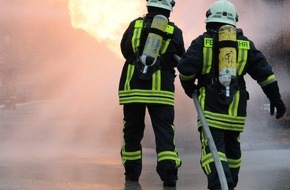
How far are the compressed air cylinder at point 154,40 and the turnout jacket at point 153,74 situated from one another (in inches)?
4.6

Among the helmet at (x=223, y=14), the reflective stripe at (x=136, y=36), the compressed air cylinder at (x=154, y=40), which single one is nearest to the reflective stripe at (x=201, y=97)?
the helmet at (x=223, y=14)

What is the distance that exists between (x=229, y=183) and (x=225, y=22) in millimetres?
1149

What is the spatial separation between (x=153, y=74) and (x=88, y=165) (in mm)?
1643

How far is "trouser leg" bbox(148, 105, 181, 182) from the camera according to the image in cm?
586

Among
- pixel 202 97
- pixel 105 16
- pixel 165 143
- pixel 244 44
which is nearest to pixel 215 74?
pixel 202 97

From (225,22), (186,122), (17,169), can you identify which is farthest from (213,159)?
(186,122)

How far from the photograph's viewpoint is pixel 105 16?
877cm

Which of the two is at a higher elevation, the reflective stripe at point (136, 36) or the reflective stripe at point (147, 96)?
the reflective stripe at point (136, 36)

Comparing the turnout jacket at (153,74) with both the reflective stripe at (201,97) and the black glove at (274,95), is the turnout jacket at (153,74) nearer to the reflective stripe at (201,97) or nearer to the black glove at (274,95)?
the reflective stripe at (201,97)

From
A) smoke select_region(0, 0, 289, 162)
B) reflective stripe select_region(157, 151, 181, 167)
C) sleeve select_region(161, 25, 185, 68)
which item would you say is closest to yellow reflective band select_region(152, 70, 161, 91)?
sleeve select_region(161, 25, 185, 68)

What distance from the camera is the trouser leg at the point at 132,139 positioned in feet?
19.9

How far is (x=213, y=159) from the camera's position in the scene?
493 cm

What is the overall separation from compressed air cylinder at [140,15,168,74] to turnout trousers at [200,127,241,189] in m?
0.87

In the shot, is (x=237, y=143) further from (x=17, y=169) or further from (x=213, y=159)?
(x=17, y=169)
